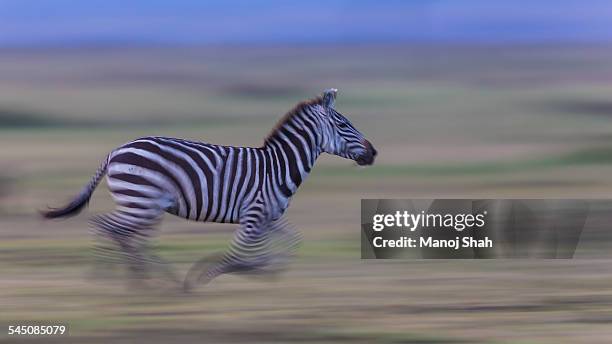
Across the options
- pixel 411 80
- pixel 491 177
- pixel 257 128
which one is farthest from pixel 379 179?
pixel 411 80

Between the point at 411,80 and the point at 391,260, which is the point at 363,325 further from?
the point at 411,80

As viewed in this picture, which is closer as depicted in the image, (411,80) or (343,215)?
(343,215)

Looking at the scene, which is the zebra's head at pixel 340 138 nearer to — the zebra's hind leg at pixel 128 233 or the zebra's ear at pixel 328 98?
the zebra's ear at pixel 328 98

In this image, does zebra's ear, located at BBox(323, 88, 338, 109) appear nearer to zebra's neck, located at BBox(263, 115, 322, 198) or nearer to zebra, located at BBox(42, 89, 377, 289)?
zebra, located at BBox(42, 89, 377, 289)

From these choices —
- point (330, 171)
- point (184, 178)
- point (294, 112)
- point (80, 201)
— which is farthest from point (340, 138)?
point (330, 171)

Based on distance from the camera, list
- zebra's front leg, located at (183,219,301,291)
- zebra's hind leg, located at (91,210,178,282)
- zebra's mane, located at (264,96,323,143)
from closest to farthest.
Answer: zebra's hind leg, located at (91,210,178,282) < zebra's front leg, located at (183,219,301,291) < zebra's mane, located at (264,96,323,143)

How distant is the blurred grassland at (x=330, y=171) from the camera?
6605mm

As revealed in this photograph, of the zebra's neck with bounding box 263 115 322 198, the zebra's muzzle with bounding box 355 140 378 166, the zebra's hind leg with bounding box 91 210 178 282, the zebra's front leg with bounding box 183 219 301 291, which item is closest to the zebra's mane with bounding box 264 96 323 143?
the zebra's neck with bounding box 263 115 322 198

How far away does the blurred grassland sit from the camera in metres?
6.61

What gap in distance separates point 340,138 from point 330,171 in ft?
20.7

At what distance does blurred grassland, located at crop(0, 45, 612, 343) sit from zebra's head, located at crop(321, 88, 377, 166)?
90 centimetres

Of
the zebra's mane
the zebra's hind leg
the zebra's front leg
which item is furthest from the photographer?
the zebra's mane

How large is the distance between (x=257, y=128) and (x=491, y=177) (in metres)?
5.01

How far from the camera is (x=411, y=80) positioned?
2573 cm
